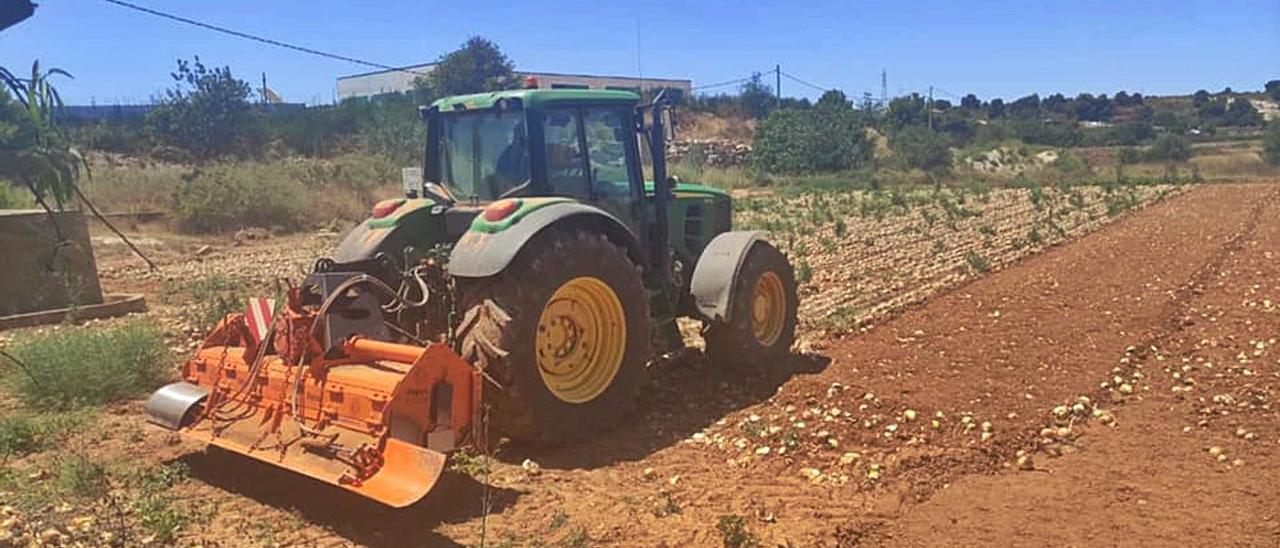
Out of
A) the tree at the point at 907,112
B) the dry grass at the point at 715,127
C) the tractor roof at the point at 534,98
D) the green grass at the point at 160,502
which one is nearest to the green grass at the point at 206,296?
the tractor roof at the point at 534,98

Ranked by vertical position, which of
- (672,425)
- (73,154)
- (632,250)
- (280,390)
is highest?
(73,154)

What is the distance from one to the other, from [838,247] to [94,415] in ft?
37.9

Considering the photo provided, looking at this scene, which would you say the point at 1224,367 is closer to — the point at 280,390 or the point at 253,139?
the point at 280,390

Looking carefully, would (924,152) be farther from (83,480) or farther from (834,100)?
(83,480)

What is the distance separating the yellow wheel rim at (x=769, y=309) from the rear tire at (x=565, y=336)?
1559 mm

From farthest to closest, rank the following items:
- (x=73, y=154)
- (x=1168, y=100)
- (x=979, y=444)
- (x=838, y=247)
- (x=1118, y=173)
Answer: (x=1168, y=100), (x=1118, y=173), (x=838, y=247), (x=979, y=444), (x=73, y=154)

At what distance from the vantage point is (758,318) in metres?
7.54

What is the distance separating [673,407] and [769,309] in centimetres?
132

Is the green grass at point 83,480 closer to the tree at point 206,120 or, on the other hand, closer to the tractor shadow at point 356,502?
the tractor shadow at point 356,502

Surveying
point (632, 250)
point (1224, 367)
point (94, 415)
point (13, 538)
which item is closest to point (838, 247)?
point (1224, 367)

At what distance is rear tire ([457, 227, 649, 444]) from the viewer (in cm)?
542

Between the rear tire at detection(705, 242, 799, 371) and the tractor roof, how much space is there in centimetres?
146

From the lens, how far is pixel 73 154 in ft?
6.54

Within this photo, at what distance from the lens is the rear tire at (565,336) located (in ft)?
17.8
